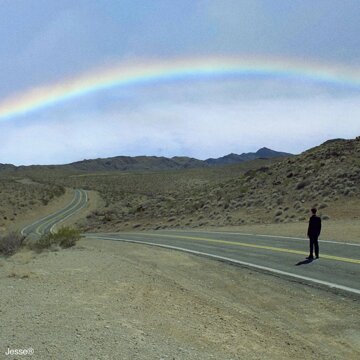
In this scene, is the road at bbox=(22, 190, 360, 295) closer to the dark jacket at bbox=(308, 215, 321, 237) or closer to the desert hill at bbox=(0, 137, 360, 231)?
the dark jacket at bbox=(308, 215, 321, 237)

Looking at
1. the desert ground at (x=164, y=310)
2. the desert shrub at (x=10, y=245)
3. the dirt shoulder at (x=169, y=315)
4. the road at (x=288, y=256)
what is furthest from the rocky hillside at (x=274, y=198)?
the dirt shoulder at (x=169, y=315)

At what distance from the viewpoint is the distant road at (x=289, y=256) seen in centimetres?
1225

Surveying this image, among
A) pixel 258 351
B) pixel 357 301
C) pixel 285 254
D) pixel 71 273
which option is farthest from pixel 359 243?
pixel 258 351

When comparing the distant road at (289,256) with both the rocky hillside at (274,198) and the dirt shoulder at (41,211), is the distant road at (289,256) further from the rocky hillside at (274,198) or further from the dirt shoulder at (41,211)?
the dirt shoulder at (41,211)

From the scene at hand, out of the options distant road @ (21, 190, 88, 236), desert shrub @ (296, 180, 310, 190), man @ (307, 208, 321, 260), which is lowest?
distant road @ (21, 190, 88, 236)

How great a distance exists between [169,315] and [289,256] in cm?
856

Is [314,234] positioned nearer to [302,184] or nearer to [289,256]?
[289,256]

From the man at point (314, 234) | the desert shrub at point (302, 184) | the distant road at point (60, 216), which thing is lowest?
the distant road at point (60, 216)

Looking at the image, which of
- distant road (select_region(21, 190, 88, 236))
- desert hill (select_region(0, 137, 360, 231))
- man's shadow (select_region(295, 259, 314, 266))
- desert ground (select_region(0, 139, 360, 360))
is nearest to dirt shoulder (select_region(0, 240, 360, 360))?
→ desert ground (select_region(0, 139, 360, 360))

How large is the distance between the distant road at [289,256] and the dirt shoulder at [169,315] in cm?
81

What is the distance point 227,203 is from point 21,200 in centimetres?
5059

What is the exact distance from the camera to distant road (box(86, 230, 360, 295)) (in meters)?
12.2

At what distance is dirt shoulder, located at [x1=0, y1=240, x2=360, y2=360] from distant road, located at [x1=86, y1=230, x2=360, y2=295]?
0.81m

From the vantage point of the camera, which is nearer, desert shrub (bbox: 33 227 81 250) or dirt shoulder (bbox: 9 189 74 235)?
desert shrub (bbox: 33 227 81 250)
